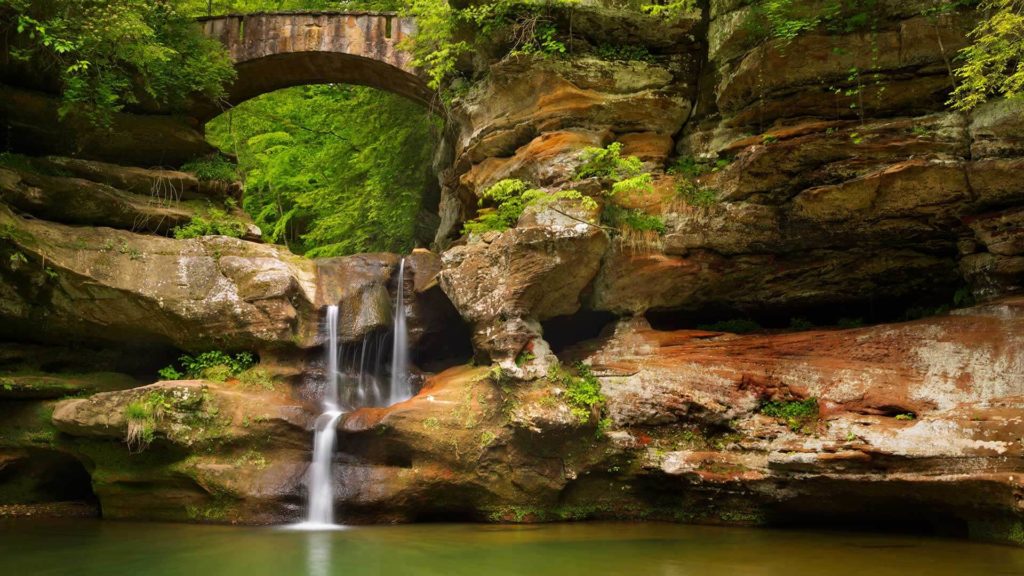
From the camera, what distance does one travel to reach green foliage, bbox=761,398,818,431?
9648 mm

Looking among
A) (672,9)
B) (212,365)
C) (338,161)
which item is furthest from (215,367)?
(672,9)

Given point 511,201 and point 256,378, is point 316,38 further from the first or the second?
point 256,378

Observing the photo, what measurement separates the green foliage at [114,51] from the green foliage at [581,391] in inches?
337

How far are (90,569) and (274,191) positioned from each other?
16.0 metres

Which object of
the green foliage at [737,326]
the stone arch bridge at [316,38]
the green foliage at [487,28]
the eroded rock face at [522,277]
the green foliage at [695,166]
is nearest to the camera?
the eroded rock face at [522,277]

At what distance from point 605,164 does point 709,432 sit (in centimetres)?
460

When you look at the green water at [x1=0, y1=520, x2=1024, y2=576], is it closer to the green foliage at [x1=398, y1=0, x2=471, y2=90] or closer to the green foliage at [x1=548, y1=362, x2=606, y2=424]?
the green foliage at [x1=548, y1=362, x2=606, y2=424]

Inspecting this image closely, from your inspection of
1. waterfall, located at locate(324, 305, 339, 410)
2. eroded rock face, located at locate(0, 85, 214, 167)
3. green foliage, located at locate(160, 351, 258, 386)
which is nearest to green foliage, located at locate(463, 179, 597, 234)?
waterfall, located at locate(324, 305, 339, 410)

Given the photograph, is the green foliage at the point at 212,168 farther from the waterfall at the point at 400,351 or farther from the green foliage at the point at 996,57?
the green foliage at the point at 996,57

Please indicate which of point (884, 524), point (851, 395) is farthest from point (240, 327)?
point (884, 524)

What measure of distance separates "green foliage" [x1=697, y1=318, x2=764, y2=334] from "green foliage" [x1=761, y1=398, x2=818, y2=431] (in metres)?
1.96

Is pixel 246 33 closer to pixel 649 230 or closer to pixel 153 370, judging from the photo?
pixel 153 370

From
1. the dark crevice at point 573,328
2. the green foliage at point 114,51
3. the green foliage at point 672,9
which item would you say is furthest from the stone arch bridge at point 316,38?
the dark crevice at point 573,328

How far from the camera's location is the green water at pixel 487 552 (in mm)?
6914
